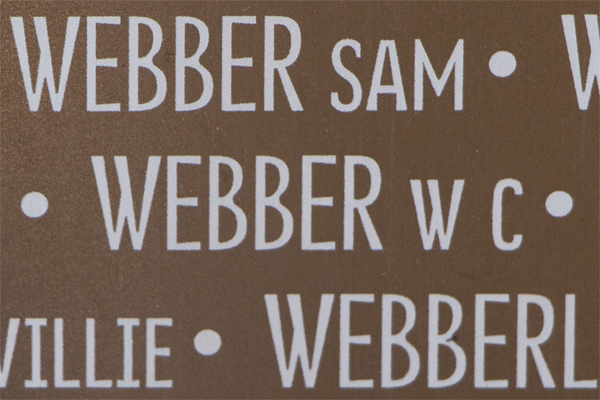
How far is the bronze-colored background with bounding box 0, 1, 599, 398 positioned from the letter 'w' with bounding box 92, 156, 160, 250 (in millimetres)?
12

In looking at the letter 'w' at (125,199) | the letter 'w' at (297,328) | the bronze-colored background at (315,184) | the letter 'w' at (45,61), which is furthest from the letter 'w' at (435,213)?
the letter 'w' at (45,61)

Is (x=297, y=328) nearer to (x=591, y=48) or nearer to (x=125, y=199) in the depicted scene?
(x=125, y=199)

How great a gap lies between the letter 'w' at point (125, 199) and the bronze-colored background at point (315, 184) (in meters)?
0.01

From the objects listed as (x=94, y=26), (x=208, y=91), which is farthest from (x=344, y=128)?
(x=94, y=26)

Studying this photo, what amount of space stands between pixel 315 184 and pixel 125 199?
12.8 inches

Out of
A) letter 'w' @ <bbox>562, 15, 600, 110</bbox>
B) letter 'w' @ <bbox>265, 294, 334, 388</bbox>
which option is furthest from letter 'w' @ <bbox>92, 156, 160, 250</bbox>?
letter 'w' @ <bbox>562, 15, 600, 110</bbox>

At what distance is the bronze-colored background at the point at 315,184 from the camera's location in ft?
4.07

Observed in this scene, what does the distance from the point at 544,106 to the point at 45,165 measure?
0.86 metres

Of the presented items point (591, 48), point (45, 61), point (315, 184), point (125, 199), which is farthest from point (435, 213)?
point (45, 61)

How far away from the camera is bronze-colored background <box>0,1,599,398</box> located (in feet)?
4.07

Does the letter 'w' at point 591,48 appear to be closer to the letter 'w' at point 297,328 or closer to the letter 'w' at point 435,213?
the letter 'w' at point 435,213

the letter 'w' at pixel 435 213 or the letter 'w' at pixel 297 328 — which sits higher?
the letter 'w' at pixel 435 213

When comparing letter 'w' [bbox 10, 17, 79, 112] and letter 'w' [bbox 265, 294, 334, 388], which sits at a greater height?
letter 'w' [bbox 10, 17, 79, 112]

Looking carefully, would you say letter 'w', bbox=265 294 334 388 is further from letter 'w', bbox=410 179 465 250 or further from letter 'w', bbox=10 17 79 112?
letter 'w', bbox=10 17 79 112
